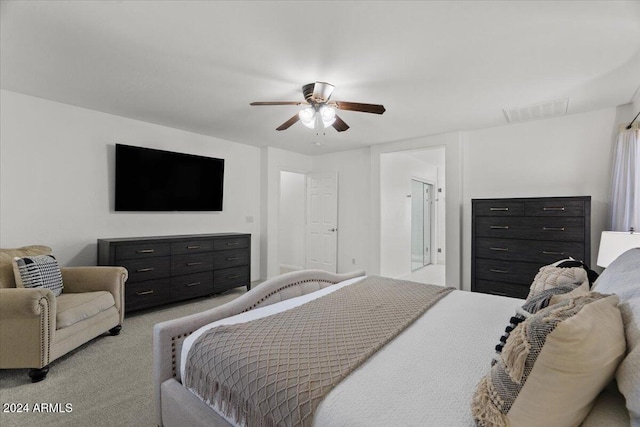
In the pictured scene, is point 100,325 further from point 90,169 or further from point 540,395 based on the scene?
point 540,395

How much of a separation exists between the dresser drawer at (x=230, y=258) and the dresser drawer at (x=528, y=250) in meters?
3.21

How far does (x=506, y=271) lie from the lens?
3.48m

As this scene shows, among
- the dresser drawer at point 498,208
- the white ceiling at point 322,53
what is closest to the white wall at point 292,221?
the white ceiling at point 322,53

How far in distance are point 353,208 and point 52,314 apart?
436cm

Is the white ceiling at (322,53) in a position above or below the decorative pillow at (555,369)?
above

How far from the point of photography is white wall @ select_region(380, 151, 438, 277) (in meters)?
5.19

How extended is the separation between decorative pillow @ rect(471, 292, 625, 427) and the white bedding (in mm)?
137

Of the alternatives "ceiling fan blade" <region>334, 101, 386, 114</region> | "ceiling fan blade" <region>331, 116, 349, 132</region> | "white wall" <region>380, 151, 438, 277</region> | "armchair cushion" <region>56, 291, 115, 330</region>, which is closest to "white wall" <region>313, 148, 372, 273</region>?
"white wall" <region>380, 151, 438, 277</region>

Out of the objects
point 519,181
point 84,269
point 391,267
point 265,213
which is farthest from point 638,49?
point 84,269

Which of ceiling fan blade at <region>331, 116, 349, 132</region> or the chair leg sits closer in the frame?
the chair leg

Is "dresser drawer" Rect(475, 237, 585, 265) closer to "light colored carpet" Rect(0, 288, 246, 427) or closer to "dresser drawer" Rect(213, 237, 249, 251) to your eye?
"dresser drawer" Rect(213, 237, 249, 251)

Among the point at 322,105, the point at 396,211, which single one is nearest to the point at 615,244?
the point at 322,105

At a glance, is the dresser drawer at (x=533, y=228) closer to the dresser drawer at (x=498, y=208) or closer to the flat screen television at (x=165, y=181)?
the dresser drawer at (x=498, y=208)

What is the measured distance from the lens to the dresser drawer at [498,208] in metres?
3.42
